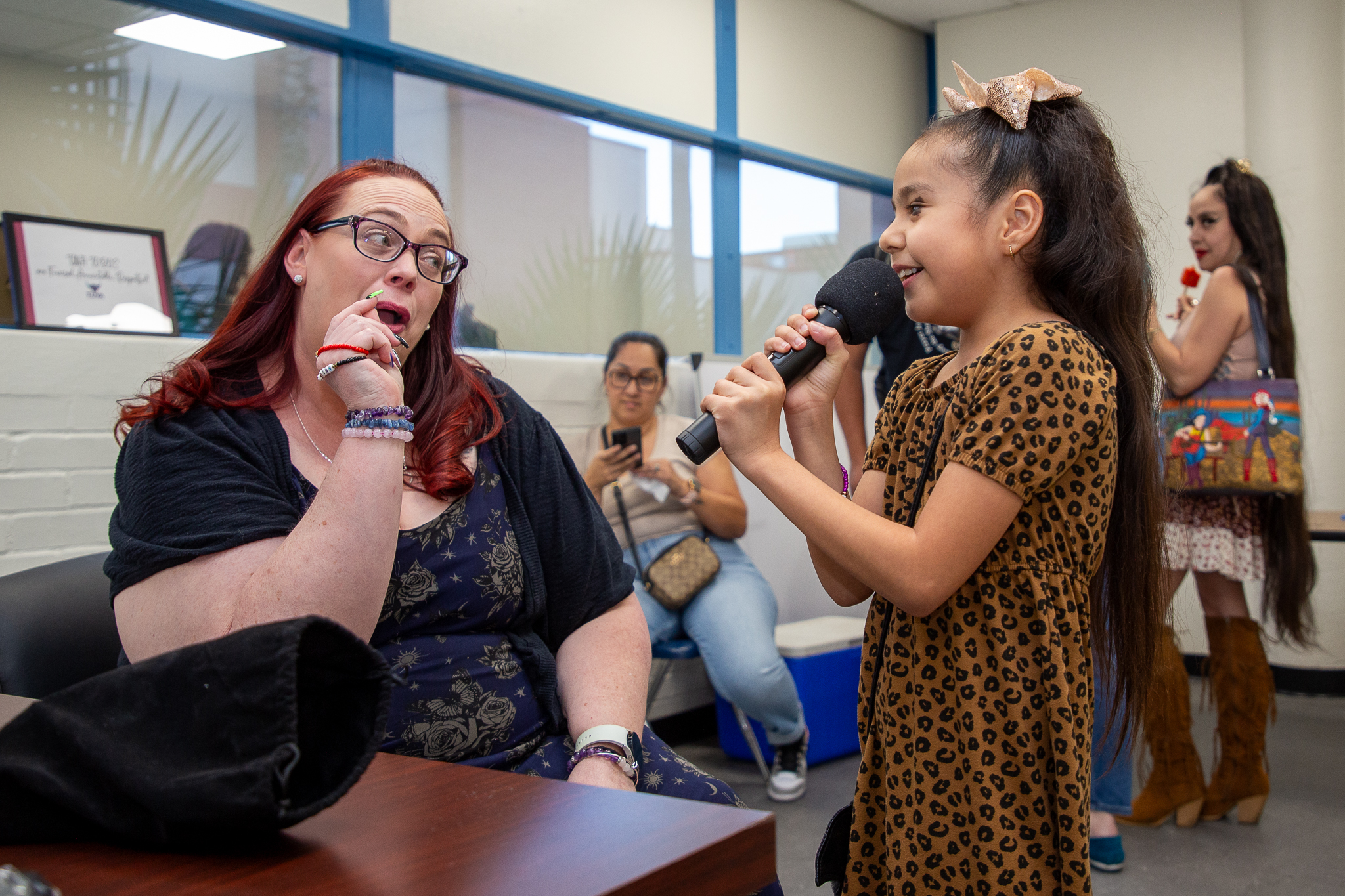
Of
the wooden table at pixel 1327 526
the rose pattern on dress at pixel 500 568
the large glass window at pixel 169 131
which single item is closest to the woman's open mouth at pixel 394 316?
the rose pattern on dress at pixel 500 568

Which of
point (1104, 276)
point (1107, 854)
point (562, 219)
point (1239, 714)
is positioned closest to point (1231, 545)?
point (1239, 714)

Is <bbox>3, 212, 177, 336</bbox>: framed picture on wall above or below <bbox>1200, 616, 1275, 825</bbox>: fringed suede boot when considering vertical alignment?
above

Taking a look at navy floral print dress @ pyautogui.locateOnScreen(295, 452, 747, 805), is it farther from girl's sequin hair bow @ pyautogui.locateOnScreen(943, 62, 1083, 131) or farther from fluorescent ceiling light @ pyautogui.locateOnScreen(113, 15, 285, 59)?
fluorescent ceiling light @ pyautogui.locateOnScreen(113, 15, 285, 59)

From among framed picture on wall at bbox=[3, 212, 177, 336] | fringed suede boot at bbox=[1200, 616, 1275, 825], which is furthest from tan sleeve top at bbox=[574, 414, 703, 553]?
fringed suede boot at bbox=[1200, 616, 1275, 825]

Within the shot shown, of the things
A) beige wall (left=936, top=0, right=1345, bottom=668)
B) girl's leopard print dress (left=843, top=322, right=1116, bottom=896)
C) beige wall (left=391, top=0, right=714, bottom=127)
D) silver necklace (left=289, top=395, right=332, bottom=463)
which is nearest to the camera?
girl's leopard print dress (left=843, top=322, right=1116, bottom=896)

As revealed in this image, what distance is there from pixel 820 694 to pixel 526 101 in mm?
2484

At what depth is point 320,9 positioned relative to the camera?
10.3ft

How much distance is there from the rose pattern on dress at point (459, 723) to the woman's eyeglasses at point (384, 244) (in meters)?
0.56

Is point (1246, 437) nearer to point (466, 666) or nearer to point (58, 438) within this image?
point (466, 666)

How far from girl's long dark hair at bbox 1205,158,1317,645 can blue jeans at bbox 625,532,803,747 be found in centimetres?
136

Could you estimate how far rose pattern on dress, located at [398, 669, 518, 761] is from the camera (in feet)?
3.84

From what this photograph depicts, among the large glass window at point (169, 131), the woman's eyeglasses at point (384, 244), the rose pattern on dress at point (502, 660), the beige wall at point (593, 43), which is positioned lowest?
the rose pattern on dress at point (502, 660)

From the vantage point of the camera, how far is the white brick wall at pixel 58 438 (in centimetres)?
221

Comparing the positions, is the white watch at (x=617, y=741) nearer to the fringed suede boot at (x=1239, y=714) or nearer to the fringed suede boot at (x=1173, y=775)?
the fringed suede boot at (x=1173, y=775)
